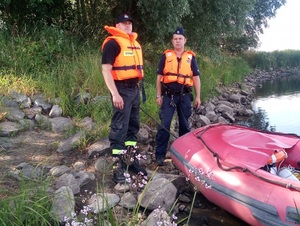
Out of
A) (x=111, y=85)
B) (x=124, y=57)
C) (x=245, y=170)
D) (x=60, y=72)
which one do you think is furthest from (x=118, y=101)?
(x=60, y=72)

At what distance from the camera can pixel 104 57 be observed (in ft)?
9.15

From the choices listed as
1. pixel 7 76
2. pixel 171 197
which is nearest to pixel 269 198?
pixel 171 197

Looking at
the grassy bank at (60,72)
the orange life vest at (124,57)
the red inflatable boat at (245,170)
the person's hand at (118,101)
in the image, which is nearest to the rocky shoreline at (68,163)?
the grassy bank at (60,72)

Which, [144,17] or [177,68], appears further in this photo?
[144,17]

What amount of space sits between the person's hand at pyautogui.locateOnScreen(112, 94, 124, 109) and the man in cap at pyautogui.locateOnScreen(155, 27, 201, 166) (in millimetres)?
856

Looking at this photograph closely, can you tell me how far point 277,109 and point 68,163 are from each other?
23.8ft

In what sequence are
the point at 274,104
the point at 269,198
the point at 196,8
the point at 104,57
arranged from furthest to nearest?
the point at 274,104
the point at 196,8
the point at 104,57
the point at 269,198

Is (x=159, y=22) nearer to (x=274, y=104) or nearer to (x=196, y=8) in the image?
(x=196, y=8)

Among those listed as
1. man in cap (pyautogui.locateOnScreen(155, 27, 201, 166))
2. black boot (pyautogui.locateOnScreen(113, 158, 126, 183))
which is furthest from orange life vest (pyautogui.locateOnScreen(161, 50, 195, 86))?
black boot (pyautogui.locateOnScreen(113, 158, 126, 183))

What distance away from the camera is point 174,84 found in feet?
11.8

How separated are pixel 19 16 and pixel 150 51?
2858 millimetres

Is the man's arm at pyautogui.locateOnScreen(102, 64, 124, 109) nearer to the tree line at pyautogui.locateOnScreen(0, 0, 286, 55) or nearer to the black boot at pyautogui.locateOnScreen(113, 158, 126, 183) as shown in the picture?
the black boot at pyautogui.locateOnScreen(113, 158, 126, 183)

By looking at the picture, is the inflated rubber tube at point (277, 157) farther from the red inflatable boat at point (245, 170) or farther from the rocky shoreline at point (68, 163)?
the rocky shoreline at point (68, 163)

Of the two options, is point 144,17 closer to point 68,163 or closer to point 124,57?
point 124,57
